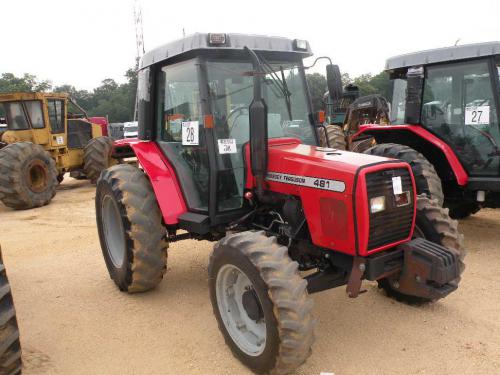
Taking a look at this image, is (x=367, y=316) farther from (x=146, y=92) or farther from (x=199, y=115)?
(x=146, y=92)

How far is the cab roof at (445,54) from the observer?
5020 mm

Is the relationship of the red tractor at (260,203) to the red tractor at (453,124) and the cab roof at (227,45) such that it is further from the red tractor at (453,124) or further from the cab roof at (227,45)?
the red tractor at (453,124)

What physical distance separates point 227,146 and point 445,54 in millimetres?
3265

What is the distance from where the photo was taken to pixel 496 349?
3.11 meters

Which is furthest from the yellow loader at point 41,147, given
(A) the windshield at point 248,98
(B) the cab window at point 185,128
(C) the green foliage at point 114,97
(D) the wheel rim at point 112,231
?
(C) the green foliage at point 114,97

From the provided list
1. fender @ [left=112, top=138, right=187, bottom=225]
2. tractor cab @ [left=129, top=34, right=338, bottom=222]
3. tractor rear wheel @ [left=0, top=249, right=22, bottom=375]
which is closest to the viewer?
tractor rear wheel @ [left=0, top=249, right=22, bottom=375]

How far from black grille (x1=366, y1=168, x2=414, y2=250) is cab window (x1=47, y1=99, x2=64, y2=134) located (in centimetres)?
937

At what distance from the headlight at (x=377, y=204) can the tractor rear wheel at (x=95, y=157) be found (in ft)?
29.7

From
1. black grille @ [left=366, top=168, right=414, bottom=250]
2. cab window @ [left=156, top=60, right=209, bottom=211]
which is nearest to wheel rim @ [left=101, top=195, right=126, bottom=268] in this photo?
cab window @ [left=156, top=60, right=209, bottom=211]

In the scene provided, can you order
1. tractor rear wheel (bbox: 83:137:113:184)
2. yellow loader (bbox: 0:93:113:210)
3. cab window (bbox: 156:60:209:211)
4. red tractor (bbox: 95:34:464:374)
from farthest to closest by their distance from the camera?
tractor rear wheel (bbox: 83:137:113:184) < yellow loader (bbox: 0:93:113:210) < cab window (bbox: 156:60:209:211) < red tractor (bbox: 95:34:464:374)

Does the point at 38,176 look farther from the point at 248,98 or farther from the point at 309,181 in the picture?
the point at 309,181

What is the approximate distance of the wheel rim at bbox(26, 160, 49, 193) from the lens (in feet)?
29.8

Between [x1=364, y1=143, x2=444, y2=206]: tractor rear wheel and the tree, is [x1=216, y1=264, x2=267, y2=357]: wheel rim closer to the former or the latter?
[x1=364, y1=143, x2=444, y2=206]: tractor rear wheel

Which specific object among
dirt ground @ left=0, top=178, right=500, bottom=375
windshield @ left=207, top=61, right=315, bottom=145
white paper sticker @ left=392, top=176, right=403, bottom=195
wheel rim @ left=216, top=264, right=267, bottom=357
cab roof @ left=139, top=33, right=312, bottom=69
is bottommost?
dirt ground @ left=0, top=178, right=500, bottom=375
